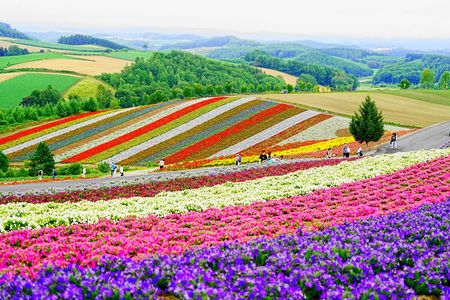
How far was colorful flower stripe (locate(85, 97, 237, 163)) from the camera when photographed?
64125mm

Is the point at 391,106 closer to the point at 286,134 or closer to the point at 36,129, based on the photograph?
the point at 286,134

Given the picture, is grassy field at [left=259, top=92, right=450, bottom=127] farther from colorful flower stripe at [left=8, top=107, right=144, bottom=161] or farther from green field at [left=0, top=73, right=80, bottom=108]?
green field at [left=0, top=73, right=80, bottom=108]

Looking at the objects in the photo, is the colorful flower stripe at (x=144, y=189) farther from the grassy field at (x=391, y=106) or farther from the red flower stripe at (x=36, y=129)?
the red flower stripe at (x=36, y=129)

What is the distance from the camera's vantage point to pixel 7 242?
13117mm

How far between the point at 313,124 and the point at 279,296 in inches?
2647

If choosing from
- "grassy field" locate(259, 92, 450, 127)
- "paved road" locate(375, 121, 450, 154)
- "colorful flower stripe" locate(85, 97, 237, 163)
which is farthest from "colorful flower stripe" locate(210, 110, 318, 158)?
"paved road" locate(375, 121, 450, 154)

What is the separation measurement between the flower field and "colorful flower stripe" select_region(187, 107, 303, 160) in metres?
39.6

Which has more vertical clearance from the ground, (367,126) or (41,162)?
(367,126)

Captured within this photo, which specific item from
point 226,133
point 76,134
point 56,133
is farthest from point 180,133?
point 56,133

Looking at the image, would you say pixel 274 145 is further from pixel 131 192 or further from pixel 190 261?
pixel 190 261

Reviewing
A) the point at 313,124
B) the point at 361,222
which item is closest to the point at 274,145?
the point at 313,124

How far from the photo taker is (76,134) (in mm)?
76875

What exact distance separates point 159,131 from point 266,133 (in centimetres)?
1766

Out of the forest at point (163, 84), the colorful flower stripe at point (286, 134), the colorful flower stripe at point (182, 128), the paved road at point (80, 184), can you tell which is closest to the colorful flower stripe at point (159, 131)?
the colorful flower stripe at point (182, 128)
